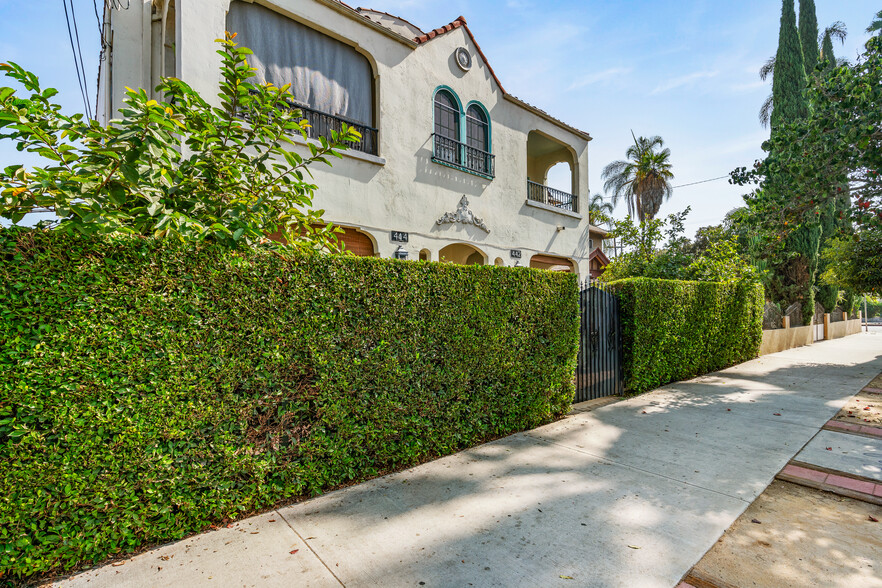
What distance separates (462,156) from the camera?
426 inches

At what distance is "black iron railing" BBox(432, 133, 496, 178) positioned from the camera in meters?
10.3

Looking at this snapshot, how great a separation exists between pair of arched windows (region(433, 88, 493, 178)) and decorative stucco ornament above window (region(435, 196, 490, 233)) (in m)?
0.96

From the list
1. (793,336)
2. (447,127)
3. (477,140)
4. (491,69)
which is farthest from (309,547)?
(793,336)

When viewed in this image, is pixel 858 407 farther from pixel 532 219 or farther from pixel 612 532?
pixel 532 219

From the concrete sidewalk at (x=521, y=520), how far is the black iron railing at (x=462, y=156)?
7.24 metres

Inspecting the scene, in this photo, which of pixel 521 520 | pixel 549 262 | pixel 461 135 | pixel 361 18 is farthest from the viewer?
pixel 549 262

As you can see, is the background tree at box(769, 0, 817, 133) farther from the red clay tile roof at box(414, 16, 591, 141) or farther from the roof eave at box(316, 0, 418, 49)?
the roof eave at box(316, 0, 418, 49)

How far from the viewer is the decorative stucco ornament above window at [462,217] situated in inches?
405

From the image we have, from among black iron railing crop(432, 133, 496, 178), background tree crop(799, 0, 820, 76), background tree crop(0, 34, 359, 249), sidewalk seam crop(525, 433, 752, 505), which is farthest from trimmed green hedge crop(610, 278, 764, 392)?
background tree crop(799, 0, 820, 76)

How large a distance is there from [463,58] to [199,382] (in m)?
10.7

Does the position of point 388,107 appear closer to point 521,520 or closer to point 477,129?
point 477,129

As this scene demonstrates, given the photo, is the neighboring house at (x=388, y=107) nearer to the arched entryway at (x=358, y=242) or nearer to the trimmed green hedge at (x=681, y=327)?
the arched entryway at (x=358, y=242)

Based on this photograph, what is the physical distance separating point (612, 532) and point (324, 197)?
714 centimetres

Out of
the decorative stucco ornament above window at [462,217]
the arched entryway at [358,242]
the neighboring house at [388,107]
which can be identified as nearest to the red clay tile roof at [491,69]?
the neighboring house at [388,107]
